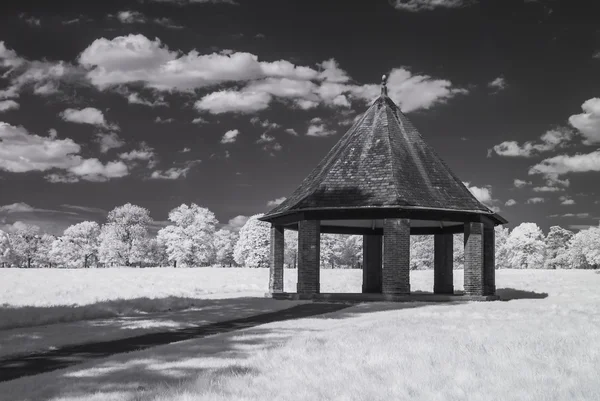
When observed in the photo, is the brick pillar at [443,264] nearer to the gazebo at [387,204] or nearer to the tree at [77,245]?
the gazebo at [387,204]

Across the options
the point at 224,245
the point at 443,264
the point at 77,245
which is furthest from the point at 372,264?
the point at 224,245

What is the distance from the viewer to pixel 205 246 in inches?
3652

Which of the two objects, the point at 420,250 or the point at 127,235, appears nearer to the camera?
the point at 127,235

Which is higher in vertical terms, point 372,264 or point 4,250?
point 372,264

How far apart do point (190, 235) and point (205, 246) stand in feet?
9.65

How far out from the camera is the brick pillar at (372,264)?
110ft

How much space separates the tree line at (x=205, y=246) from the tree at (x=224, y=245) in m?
0.26

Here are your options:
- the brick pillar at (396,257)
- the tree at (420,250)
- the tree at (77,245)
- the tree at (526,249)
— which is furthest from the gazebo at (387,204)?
the tree at (526,249)

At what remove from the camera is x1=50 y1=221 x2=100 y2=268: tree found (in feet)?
392

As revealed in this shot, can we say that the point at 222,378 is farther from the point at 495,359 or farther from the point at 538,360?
the point at 538,360

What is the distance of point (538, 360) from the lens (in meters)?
10.9

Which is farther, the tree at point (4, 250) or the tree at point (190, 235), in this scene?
the tree at point (4, 250)

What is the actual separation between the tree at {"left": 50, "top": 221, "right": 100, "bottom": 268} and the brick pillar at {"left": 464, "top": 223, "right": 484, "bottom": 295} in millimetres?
99689

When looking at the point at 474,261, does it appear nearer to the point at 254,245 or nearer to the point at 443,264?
the point at 443,264
